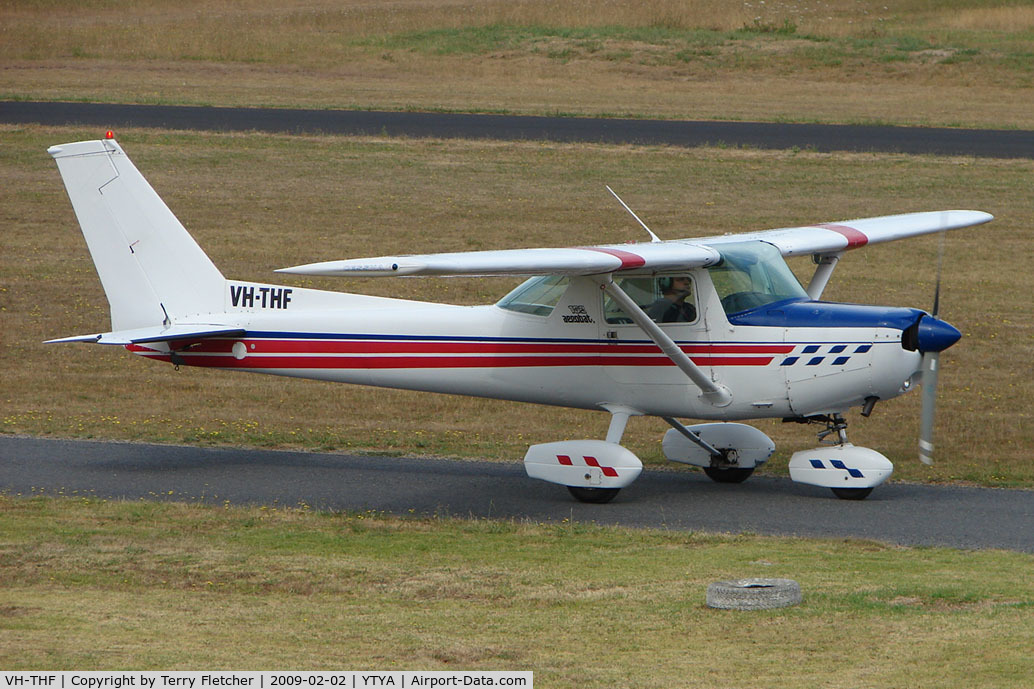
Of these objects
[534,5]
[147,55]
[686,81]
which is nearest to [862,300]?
[686,81]

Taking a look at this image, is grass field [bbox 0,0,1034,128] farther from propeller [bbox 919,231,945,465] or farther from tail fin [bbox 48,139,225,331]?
propeller [bbox 919,231,945,465]

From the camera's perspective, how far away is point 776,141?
3438 cm

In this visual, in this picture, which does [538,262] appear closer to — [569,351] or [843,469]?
[569,351]

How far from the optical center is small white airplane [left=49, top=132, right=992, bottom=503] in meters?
12.3

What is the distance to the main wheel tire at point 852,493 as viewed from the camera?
12.8 m

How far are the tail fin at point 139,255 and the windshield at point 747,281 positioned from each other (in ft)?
17.0

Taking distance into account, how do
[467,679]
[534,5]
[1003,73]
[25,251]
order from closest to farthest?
[467,679]
[25,251]
[1003,73]
[534,5]

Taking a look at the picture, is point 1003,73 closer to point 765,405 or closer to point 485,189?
point 485,189

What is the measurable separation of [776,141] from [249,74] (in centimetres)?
2148

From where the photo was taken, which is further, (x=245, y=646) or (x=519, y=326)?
(x=519, y=326)

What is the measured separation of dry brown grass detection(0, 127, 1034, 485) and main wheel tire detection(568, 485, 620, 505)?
249 cm

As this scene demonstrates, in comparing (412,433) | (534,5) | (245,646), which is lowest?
(412,433)

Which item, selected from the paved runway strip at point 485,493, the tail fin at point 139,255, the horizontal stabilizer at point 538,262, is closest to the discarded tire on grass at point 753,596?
the paved runway strip at point 485,493

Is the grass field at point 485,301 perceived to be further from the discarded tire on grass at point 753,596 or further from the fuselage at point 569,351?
the fuselage at point 569,351
